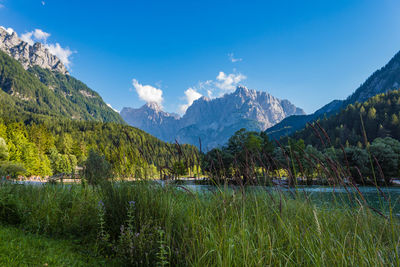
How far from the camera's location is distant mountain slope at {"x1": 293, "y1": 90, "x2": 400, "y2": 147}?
6777 centimetres

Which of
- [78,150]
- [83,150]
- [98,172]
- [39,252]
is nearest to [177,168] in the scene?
[98,172]

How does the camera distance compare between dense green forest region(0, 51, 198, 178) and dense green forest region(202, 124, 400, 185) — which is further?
dense green forest region(0, 51, 198, 178)

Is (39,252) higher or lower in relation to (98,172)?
lower

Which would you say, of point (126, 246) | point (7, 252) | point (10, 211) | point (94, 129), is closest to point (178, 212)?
point (126, 246)

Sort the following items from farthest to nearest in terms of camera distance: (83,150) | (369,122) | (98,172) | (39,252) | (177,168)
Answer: (369,122) < (83,150) < (98,172) < (177,168) < (39,252)

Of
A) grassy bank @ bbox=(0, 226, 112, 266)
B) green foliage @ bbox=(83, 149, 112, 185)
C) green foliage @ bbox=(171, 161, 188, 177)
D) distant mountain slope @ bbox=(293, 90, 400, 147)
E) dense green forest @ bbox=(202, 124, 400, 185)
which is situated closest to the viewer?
dense green forest @ bbox=(202, 124, 400, 185)

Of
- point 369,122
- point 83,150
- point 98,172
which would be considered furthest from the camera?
point 369,122

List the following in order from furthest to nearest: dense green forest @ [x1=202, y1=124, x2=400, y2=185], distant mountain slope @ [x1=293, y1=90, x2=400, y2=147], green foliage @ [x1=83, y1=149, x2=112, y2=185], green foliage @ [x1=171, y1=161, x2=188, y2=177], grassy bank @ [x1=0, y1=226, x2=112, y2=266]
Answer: distant mountain slope @ [x1=293, y1=90, x2=400, y2=147] → green foliage @ [x1=83, y1=149, x2=112, y2=185] → green foliage @ [x1=171, y1=161, x2=188, y2=177] → grassy bank @ [x1=0, y1=226, x2=112, y2=266] → dense green forest @ [x1=202, y1=124, x2=400, y2=185]

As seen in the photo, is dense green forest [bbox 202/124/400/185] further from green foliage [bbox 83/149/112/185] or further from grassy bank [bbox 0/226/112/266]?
grassy bank [bbox 0/226/112/266]

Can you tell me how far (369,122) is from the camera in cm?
7556

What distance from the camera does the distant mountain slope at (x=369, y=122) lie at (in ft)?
222

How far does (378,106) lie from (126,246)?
11061 cm

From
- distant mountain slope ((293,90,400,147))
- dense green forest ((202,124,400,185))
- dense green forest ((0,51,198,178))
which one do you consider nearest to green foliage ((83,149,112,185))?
dense green forest ((0,51,198,178))

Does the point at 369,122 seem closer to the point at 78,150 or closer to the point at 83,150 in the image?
the point at 78,150
